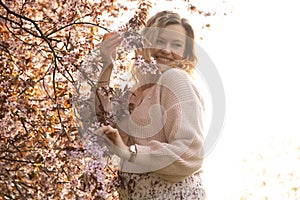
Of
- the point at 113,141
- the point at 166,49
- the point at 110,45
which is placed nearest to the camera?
the point at 113,141

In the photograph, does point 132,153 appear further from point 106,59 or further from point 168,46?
point 168,46

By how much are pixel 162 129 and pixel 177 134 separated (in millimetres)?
87

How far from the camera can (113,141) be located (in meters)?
2.15

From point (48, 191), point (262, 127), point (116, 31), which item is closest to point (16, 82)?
point (48, 191)

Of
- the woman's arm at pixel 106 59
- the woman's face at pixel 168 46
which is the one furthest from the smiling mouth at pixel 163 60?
the woman's arm at pixel 106 59

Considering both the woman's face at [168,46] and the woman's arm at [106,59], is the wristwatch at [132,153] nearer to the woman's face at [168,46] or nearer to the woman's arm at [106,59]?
the woman's arm at [106,59]

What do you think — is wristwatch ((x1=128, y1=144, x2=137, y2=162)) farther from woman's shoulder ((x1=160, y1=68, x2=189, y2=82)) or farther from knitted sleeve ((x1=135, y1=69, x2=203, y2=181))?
woman's shoulder ((x1=160, y1=68, x2=189, y2=82))

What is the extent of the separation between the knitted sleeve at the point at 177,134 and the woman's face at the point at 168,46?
9 cm

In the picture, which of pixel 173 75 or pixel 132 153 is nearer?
pixel 132 153

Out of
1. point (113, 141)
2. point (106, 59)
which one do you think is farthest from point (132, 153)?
point (106, 59)

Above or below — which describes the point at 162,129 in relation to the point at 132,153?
above

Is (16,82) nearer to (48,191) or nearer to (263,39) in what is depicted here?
(48,191)

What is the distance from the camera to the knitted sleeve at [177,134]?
225 cm

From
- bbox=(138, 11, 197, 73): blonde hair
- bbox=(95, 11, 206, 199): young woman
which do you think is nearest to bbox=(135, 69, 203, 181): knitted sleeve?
bbox=(95, 11, 206, 199): young woman
